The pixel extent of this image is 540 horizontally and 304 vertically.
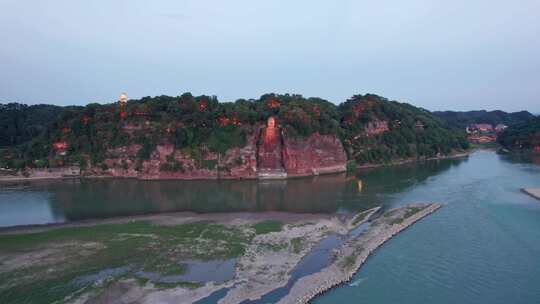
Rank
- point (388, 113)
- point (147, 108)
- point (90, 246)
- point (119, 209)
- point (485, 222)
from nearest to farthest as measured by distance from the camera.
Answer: point (90, 246)
point (485, 222)
point (119, 209)
point (147, 108)
point (388, 113)

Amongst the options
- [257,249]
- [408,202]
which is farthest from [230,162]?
[257,249]

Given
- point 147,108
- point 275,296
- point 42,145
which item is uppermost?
point 147,108

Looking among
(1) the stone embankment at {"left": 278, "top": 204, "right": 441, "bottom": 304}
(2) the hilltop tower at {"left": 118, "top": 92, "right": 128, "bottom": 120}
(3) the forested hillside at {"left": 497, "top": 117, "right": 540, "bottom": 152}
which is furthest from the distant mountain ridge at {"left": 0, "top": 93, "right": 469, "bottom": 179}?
(3) the forested hillside at {"left": 497, "top": 117, "right": 540, "bottom": 152}

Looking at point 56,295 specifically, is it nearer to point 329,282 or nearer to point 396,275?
point 329,282

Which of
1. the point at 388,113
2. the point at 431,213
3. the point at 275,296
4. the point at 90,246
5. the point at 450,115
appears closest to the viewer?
the point at 275,296

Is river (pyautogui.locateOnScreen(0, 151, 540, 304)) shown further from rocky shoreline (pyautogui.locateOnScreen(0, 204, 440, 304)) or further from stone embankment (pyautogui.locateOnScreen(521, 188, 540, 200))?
rocky shoreline (pyautogui.locateOnScreen(0, 204, 440, 304))

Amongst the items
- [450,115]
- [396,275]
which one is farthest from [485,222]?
[450,115]
